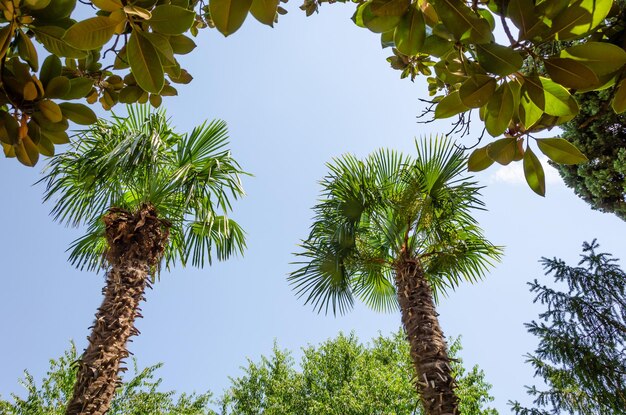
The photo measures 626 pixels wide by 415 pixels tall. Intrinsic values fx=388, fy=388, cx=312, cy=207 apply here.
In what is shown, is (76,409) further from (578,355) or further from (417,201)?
(578,355)

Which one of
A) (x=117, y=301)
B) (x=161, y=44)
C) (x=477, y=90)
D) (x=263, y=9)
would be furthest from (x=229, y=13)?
(x=117, y=301)

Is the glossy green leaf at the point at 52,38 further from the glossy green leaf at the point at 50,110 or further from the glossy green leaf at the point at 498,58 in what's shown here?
the glossy green leaf at the point at 498,58

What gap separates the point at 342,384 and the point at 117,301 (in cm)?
1247

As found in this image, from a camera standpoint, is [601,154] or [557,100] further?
[601,154]

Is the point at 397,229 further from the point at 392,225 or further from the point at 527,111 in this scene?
the point at 527,111

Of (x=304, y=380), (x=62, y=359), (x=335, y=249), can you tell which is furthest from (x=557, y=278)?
(x=62, y=359)

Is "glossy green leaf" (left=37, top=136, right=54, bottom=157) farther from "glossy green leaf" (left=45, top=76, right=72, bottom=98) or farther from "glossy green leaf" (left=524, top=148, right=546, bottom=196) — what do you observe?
"glossy green leaf" (left=524, top=148, right=546, bottom=196)

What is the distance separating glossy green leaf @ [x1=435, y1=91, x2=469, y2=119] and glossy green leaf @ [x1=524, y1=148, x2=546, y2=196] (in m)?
0.20

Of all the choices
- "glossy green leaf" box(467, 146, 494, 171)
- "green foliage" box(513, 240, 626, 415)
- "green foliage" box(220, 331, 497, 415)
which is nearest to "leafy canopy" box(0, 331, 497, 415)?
"green foliage" box(220, 331, 497, 415)

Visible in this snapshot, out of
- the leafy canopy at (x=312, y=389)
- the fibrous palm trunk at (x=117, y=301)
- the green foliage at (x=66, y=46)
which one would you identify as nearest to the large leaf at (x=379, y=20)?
the green foliage at (x=66, y=46)

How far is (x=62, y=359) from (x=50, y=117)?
51.7 feet

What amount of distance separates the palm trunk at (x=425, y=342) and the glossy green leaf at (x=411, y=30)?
367 centimetres

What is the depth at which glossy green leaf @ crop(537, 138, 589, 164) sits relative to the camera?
3.11ft

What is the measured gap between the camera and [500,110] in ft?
2.88
